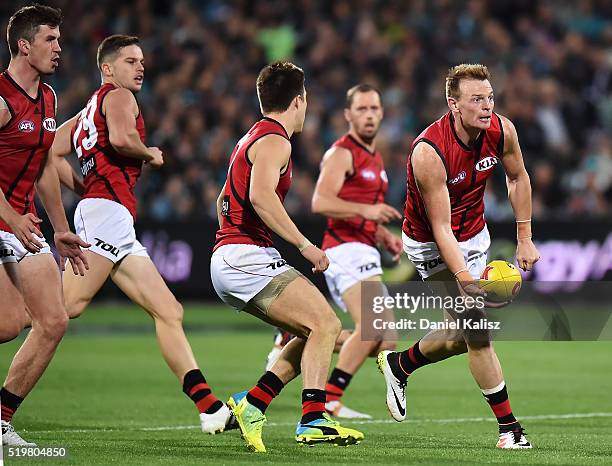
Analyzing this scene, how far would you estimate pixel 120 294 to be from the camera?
74.1 ft

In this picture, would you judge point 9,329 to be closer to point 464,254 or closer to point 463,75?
point 464,254

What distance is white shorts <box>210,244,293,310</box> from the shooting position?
336 inches

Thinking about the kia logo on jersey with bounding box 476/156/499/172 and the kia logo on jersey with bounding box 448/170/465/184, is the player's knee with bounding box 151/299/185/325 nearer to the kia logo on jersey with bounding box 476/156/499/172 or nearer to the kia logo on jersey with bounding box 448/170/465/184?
the kia logo on jersey with bounding box 448/170/465/184

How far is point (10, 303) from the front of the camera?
27.8 ft

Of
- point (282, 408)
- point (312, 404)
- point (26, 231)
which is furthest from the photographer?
point (282, 408)

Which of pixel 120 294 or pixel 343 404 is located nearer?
pixel 343 404

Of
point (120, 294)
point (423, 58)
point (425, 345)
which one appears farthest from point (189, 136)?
point (425, 345)

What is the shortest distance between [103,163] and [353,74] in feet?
50.3

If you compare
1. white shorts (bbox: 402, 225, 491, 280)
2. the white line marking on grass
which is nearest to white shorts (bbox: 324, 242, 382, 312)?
the white line marking on grass

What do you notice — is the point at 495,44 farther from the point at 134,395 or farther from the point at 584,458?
the point at 584,458

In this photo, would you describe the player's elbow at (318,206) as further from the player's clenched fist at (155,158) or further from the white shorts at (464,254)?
the player's clenched fist at (155,158)

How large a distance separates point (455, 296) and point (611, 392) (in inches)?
164

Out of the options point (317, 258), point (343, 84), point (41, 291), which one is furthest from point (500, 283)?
point (343, 84)

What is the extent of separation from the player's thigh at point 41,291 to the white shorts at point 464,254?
2.71 meters
